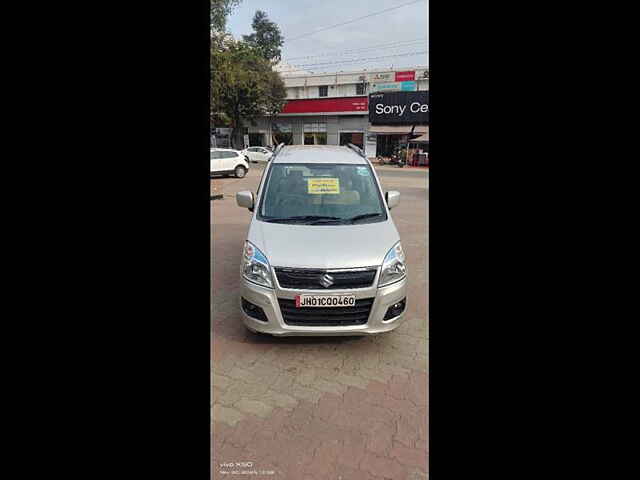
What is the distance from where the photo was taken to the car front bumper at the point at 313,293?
3467 millimetres

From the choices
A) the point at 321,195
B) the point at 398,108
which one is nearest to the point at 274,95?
the point at 398,108

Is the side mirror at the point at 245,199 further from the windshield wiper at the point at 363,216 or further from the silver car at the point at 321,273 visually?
the windshield wiper at the point at 363,216

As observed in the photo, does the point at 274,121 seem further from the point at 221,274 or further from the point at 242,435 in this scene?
the point at 242,435

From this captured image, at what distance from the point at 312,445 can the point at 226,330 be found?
5.94 feet

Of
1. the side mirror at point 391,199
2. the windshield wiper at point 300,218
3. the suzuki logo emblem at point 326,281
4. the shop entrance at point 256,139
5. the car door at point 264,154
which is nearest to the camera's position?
the suzuki logo emblem at point 326,281

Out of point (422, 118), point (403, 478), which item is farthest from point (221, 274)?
point (422, 118)

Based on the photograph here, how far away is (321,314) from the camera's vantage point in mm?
3469

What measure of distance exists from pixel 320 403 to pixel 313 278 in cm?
96

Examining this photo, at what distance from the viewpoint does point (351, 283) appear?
3467 mm

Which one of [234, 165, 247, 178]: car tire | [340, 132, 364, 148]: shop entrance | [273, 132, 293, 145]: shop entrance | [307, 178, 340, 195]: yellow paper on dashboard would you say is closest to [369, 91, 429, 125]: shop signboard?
[340, 132, 364, 148]: shop entrance

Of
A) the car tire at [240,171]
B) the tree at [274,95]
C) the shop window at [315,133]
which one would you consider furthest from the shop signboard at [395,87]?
the car tire at [240,171]

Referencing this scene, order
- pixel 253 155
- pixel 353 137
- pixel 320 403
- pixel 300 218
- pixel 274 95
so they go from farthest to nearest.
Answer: pixel 274 95 < pixel 353 137 < pixel 253 155 < pixel 300 218 < pixel 320 403

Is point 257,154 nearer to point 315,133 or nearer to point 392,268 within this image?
point 315,133

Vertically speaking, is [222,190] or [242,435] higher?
[222,190]
